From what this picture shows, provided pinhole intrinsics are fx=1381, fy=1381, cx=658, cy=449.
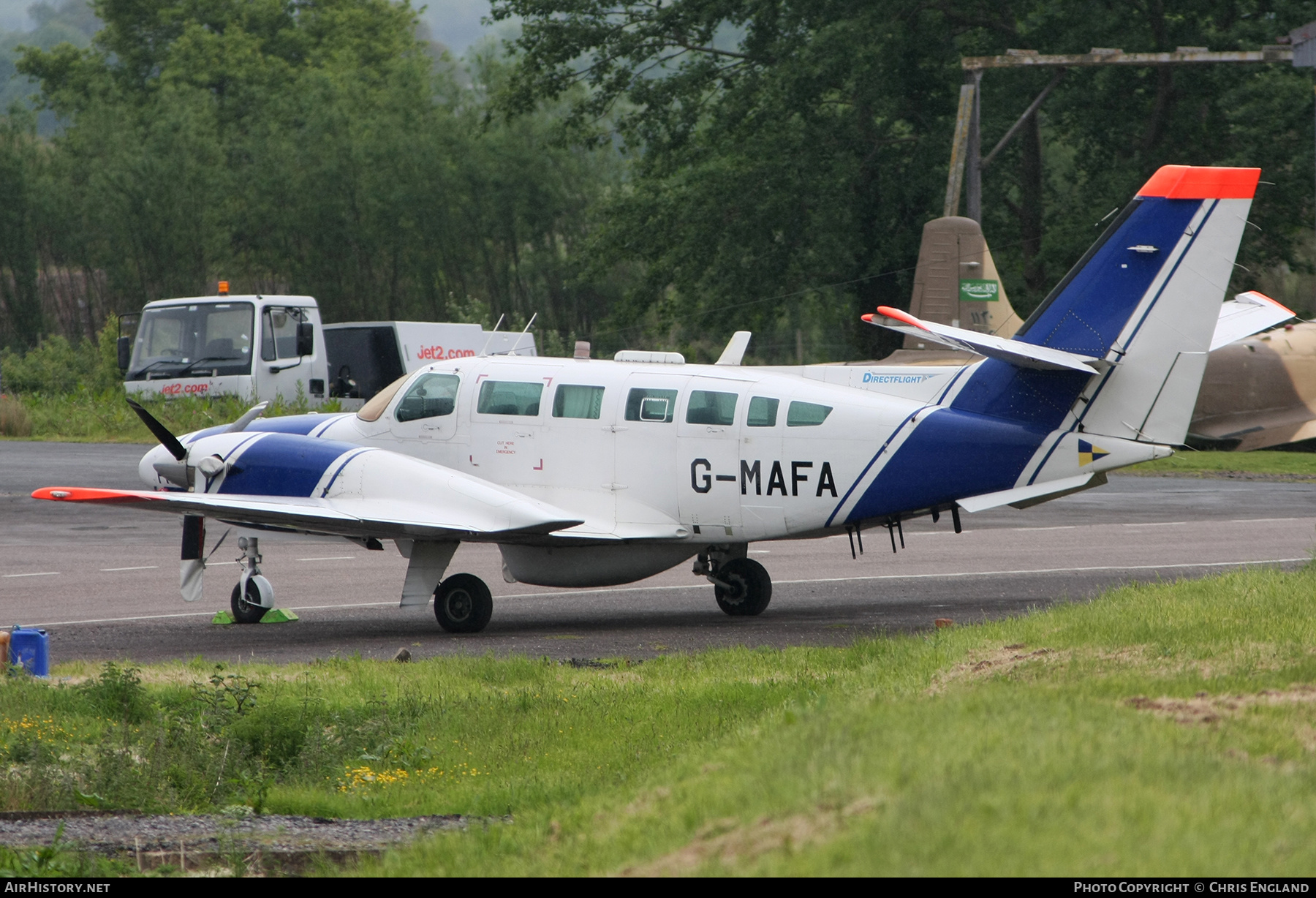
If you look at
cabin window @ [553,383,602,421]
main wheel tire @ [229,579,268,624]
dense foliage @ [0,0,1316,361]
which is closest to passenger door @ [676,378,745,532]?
cabin window @ [553,383,602,421]

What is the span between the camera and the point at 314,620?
15.3 metres

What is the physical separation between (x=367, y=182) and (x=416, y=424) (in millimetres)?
53565

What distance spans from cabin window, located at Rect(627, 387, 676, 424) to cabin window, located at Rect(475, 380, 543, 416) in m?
1.11

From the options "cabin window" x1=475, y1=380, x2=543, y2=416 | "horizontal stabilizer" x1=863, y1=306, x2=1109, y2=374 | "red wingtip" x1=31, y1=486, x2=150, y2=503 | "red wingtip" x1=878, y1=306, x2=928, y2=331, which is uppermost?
"red wingtip" x1=878, y1=306, x2=928, y2=331

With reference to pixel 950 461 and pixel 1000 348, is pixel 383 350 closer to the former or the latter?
pixel 950 461

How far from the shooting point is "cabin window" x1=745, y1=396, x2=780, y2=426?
14289 mm

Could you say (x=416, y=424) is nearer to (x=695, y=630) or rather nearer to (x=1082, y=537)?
(x=695, y=630)

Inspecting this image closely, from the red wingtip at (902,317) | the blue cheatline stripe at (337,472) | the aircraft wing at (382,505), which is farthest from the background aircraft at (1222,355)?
the red wingtip at (902,317)

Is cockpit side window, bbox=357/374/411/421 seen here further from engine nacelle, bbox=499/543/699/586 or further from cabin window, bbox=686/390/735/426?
cabin window, bbox=686/390/735/426

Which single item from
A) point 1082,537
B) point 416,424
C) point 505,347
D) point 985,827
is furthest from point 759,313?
point 985,827

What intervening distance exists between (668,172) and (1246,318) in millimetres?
32693

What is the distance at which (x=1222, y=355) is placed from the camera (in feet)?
98.3

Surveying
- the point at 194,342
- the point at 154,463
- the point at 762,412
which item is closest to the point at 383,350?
the point at 194,342

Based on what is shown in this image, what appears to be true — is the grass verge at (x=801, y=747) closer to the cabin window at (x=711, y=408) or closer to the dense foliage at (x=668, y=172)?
the cabin window at (x=711, y=408)
